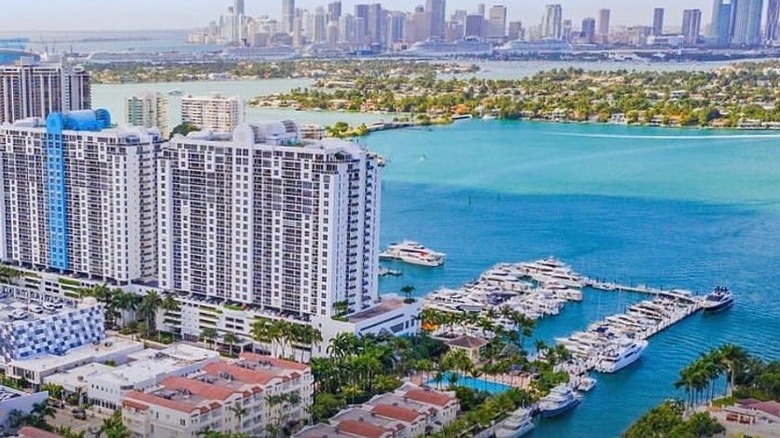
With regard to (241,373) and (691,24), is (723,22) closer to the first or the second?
(691,24)

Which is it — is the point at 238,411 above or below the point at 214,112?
below

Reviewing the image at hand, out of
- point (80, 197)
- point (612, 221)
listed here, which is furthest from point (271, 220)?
point (612, 221)

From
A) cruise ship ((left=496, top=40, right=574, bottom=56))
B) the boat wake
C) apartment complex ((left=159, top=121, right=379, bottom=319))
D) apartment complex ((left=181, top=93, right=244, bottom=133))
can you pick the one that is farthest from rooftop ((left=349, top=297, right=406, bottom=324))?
cruise ship ((left=496, top=40, right=574, bottom=56))

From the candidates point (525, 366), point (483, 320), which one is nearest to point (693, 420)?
point (525, 366)

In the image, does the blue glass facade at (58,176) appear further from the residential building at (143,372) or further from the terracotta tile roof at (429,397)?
the terracotta tile roof at (429,397)

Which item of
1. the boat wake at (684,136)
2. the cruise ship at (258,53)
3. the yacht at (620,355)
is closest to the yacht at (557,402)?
the yacht at (620,355)

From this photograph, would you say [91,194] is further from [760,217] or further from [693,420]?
[760,217]
